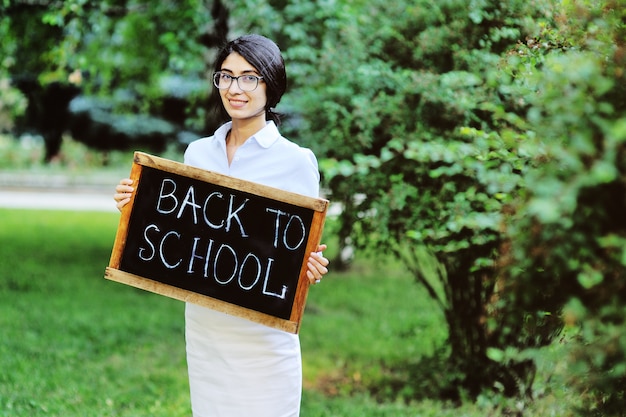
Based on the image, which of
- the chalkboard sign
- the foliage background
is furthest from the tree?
the chalkboard sign

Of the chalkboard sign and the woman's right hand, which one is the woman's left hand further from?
the woman's right hand

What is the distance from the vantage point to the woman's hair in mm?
2783

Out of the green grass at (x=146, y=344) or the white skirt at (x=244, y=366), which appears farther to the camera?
the green grass at (x=146, y=344)

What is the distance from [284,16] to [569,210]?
235 inches

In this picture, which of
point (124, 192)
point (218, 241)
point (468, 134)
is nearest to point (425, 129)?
point (468, 134)

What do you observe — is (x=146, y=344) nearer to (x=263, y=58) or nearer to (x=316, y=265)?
(x=316, y=265)

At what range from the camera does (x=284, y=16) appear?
7125 mm

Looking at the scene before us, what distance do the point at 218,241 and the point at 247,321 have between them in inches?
12.9

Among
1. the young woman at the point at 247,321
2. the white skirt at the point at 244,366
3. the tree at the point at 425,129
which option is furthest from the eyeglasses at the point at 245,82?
the tree at the point at 425,129

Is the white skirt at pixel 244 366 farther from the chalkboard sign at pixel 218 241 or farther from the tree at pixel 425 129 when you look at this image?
the tree at pixel 425 129

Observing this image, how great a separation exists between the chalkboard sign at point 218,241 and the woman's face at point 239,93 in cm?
26

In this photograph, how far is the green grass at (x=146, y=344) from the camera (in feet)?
15.2

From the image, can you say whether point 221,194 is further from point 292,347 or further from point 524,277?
point 524,277

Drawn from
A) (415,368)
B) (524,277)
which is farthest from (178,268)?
(415,368)
